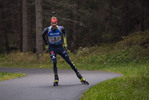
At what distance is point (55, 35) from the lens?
11.2 metres

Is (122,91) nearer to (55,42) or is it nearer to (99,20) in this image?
(55,42)

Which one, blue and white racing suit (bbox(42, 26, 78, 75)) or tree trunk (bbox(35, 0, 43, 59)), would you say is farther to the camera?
tree trunk (bbox(35, 0, 43, 59))

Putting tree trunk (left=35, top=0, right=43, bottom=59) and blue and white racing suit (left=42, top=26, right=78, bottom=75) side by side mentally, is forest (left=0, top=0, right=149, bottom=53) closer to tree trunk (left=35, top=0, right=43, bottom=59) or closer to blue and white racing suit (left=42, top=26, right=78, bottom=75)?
tree trunk (left=35, top=0, right=43, bottom=59)

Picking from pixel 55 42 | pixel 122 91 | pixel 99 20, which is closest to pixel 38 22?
pixel 99 20

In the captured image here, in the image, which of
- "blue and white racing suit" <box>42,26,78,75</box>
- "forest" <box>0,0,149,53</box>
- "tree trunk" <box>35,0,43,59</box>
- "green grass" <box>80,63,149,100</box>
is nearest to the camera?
"green grass" <box>80,63,149,100</box>

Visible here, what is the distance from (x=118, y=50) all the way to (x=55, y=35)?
13.2m

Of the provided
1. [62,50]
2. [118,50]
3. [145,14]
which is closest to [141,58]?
[118,50]

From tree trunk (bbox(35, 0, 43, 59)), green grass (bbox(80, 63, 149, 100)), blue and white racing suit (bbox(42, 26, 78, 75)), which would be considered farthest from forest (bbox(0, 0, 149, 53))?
green grass (bbox(80, 63, 149, 100))

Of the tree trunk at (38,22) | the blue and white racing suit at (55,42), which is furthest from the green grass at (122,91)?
the tree trunk at (38,22)

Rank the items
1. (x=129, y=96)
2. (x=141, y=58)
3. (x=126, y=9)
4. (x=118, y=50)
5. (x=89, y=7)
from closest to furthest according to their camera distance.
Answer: (x=129, y=96), (x=141, y=58), (x=118, y=50), (x=89, y=7), (x=126, y=9)

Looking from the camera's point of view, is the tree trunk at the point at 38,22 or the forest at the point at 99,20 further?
the forest at the point at 99,20

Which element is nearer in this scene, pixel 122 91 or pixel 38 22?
pixel 122 91

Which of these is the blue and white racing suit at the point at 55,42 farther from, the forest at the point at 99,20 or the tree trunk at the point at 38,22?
the forest at the point at 99,20

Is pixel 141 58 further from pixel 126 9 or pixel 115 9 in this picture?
pixel 126 9
